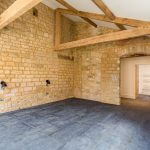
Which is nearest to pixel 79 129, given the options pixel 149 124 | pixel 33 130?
pixel 33 130

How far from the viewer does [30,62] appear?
479cm

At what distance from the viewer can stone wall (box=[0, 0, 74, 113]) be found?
4.15 metres

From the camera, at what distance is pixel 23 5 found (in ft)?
7.30

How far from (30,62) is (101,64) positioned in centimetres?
302

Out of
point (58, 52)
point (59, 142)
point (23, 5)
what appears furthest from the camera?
point (58, 52)

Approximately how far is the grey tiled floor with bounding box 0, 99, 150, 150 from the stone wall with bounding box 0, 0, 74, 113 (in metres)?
0.90

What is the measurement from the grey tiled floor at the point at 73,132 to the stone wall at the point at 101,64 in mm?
1864

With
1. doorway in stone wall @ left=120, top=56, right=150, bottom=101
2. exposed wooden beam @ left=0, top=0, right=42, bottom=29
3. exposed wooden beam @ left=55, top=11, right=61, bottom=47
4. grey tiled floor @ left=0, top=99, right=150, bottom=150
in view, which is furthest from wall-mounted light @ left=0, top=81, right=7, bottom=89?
doorway in stone wall @ left=120, top=56, right=150, bottom=101

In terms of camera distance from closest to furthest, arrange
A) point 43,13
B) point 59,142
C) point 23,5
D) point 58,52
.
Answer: point 23,5, point 59,142, point 43,13, point 58,52

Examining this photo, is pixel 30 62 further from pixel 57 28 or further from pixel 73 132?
pixel 73 132

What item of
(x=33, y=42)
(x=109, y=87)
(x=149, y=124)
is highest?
(x=33, y=42)

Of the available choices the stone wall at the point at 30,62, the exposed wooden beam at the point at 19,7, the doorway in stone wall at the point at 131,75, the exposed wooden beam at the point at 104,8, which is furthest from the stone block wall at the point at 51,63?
the doorway in stone wall at the point at 131,75

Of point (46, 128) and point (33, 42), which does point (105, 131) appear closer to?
point (46, 128)

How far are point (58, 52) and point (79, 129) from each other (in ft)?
12.7
